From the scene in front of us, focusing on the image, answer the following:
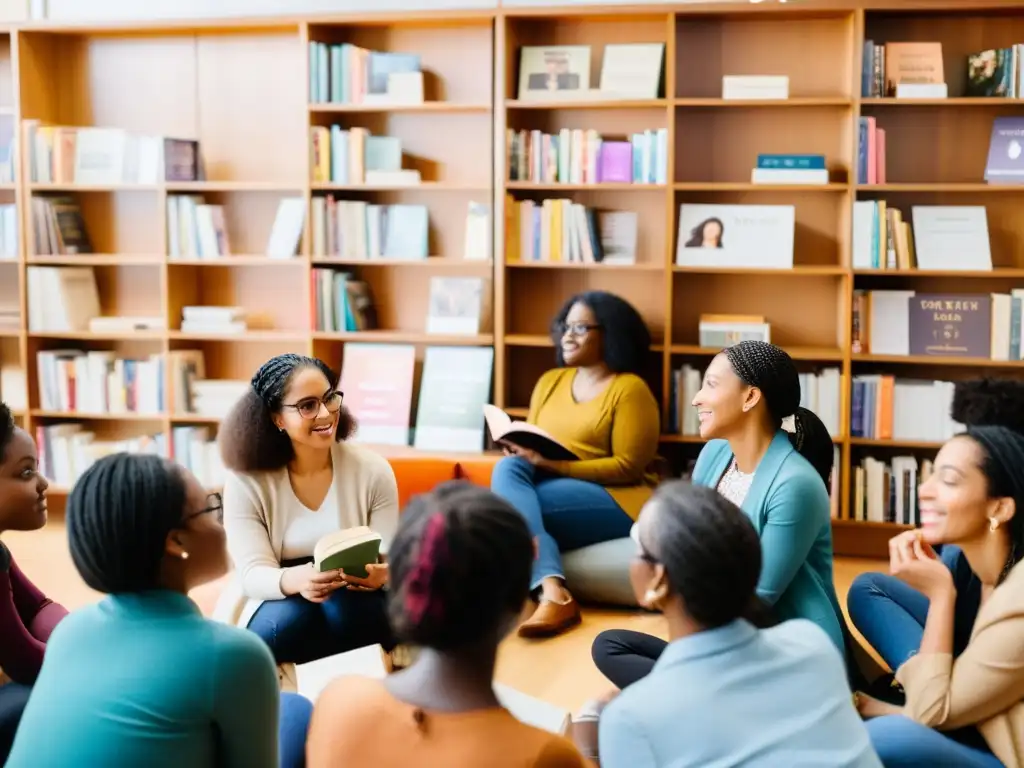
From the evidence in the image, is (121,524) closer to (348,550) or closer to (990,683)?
(348,550)

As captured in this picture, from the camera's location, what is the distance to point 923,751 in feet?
6.26

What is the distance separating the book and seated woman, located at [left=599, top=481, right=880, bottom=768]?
1.18 meters

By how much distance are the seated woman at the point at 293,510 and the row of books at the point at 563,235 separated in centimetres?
195

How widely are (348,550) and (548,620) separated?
4.03 ft

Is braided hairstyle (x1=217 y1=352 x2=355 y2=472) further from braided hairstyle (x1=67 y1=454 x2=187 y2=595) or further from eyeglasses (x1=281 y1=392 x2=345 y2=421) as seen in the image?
braided hairstyle (x1=67 y1=454 x2=187 y2=595)

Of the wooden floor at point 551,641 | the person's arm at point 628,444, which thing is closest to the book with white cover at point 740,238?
the person's arm at point 628,444

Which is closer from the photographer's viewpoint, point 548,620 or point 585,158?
point 548,620

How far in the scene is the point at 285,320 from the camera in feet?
16.8

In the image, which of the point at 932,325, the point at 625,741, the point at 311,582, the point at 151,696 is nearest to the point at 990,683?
the point at 625,741

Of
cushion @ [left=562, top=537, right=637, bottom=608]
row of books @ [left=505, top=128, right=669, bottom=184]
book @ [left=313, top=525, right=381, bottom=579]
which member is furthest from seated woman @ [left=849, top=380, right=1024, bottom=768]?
row of books @ [left=505, top=128, right=669, bottom=184]

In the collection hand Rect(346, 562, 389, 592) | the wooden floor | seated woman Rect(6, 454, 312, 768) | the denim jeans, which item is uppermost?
seated woman Rect(6, 454, 312, 768)

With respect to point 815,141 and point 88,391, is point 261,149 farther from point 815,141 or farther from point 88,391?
point 815,141

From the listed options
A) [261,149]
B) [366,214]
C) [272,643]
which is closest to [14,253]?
[261,149]

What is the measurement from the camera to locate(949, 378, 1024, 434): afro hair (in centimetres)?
313
